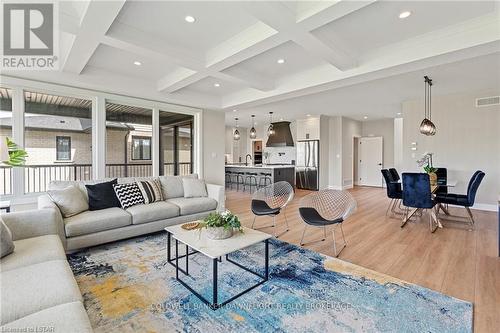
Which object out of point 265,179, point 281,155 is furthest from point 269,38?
point 281,155

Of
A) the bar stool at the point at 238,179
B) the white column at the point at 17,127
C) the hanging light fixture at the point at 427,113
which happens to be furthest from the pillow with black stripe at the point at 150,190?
the hanging light fixture at the point at 427,113

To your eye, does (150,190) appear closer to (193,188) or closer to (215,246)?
(193,188)

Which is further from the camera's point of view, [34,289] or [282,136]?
[282,136]

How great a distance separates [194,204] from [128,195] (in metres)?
1.01

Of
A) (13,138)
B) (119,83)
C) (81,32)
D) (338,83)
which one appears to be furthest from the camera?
(119,83)

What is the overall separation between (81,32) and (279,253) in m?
3.42

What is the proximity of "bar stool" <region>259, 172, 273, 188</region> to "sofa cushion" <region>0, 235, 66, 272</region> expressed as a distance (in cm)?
607

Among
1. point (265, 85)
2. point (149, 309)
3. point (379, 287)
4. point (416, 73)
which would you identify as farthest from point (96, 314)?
point (416, 73)

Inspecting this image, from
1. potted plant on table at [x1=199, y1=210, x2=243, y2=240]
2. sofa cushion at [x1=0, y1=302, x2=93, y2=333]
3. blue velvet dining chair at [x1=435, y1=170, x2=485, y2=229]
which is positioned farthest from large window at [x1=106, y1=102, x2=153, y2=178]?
blue velvet dining chair at [x1=435, y1=170, x2=485, y2=229]

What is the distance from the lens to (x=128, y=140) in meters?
5.18

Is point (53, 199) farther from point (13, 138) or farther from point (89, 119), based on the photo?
point (89, 119)

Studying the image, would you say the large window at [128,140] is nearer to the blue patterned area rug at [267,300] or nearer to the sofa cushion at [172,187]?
the sofa cushion at [172,187]

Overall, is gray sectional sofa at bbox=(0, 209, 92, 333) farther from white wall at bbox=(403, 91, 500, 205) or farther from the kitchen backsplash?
the kitchen backsplash

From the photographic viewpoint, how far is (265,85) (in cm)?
475
